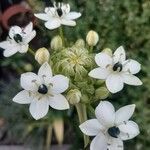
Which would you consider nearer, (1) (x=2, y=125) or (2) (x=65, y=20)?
(2) (x=65, y=20)

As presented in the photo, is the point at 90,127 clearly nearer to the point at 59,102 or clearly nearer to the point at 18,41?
the point at 59,102

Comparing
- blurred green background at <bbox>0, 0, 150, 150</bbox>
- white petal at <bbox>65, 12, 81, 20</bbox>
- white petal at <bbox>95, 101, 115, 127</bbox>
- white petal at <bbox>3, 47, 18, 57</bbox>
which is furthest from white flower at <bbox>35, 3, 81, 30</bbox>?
blurred green background at <bbox>0, 0, 150, 150</bbox>

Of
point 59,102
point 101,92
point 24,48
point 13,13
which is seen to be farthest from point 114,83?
point 13,13

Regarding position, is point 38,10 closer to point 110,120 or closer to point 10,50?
point 10,50

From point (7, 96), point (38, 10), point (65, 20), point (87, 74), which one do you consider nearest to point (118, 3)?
point (38, 10)

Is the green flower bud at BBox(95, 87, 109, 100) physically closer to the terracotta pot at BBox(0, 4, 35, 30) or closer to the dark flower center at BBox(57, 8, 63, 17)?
the dark flower center at BBox(57, 8, 63, 17)

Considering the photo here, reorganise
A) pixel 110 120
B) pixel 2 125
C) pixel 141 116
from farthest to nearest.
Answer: pixel 2 125
pixel 141 116
pixel 110 120
